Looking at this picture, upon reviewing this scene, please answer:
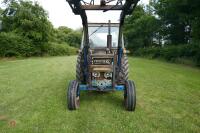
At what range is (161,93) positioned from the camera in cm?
900

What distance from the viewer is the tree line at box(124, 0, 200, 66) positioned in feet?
72.7

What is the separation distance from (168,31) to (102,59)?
28259 mm

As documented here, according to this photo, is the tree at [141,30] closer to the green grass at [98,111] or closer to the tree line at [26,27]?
the tree line at [26,27]

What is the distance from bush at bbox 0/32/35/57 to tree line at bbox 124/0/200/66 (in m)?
14.7

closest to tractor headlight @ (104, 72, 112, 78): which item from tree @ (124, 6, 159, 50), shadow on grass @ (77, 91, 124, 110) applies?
shadow on grass @ (77, 91, 124, 110)

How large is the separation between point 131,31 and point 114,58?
1425 inches

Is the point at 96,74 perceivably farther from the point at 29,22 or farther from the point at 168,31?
the point at 168,31

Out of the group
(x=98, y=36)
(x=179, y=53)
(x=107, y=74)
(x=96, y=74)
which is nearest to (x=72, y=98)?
(x=96, y=74)

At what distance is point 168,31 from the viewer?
111ft

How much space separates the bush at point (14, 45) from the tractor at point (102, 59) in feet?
67.1

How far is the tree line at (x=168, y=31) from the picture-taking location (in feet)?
72.7

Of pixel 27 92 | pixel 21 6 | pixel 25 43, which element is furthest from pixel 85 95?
pixel 21 6

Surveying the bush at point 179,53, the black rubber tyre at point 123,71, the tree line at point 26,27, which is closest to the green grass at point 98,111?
the black rubber tyre at point 123,71

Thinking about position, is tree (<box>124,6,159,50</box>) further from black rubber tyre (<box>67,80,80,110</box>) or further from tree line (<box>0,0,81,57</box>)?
black rubber tyre (<box>67,80,80,110</box>)
